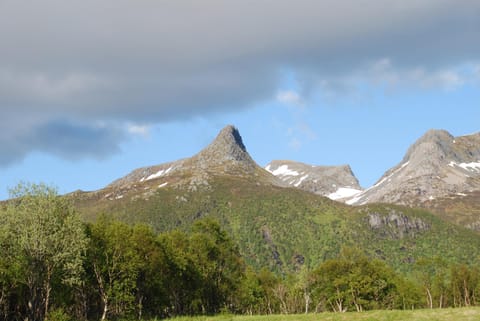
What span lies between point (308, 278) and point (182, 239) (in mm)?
48987

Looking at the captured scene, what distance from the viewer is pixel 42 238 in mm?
60625

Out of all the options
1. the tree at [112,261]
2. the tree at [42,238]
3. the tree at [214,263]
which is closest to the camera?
the tree at [42,238]

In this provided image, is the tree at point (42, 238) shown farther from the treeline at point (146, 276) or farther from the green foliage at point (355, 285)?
the green foliage at point (355, 285)

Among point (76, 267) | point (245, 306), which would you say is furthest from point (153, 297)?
point (245, 306)

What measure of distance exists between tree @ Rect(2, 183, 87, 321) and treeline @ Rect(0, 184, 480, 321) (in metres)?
0.13

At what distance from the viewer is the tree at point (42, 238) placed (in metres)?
60.8

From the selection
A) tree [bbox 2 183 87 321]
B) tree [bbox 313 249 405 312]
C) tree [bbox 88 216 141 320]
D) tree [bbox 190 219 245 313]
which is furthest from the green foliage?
tree [bbox 2 183 87 321]

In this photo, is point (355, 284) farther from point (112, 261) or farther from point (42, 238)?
point (42, 238)

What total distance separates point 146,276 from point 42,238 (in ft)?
101

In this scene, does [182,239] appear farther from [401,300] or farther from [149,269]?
[401,300]

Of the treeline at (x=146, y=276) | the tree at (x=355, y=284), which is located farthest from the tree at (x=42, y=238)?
the tree at (x=355, y=284)

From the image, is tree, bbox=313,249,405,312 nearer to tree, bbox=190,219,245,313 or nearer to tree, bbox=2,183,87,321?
tree, bbox=190,219,245,313

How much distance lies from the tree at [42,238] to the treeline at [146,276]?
5.0 inches

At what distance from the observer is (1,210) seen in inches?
2554
